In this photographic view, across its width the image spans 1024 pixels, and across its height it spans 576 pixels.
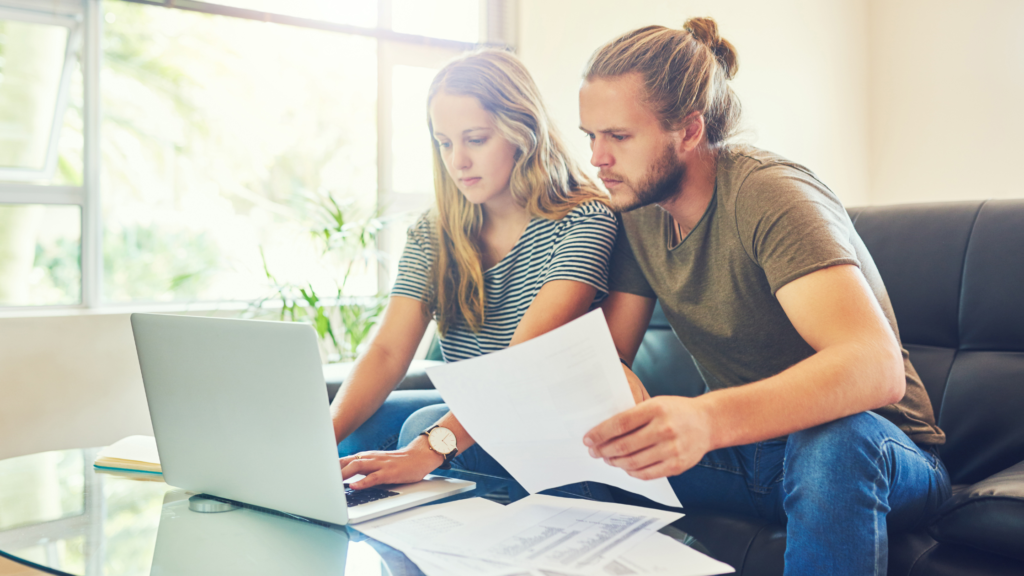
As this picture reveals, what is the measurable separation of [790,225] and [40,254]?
8.70 ft

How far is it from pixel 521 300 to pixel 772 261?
0.55 metres

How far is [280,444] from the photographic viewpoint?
2.58 feet

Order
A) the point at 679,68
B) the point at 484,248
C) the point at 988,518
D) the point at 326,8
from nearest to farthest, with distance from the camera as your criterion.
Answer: the point at 988,518 → the point at 679,68 → the point at 484,248 → the point at 326,8

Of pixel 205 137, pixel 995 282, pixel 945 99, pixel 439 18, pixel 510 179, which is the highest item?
pixel 439 18

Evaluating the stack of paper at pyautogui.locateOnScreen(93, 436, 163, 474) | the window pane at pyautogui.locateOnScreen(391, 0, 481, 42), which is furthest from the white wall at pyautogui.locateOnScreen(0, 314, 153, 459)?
the window pane at pyautogui.locateOnScreen(391, 0, 481, 42)

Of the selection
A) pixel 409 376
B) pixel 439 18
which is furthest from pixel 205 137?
pixel 409 376

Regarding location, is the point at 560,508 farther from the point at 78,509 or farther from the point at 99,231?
the point at 99,231

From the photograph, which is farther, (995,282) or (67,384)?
(67,384)

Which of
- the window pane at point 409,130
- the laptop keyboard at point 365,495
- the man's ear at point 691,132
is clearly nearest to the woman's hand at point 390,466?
the laptop keyboard at point 365,495

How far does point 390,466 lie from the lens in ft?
3.14

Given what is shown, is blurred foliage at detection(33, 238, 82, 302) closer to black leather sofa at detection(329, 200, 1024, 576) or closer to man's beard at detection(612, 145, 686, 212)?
man's beard at detection(612, 145, 686, 212)

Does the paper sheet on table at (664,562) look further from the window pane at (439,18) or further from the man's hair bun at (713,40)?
the window pane at (439,18)

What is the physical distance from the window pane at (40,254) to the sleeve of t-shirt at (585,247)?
215 cm

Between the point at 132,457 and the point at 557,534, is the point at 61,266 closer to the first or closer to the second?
the point at 132,457
